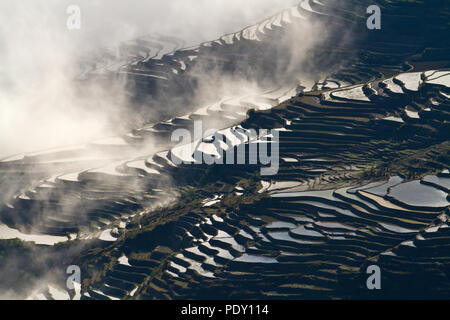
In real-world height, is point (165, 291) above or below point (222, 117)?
below

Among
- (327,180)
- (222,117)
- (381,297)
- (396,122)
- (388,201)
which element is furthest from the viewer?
(222,117)

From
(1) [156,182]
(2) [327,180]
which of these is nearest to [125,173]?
(1) [156,182]

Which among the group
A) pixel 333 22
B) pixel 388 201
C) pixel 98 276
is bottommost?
pixel 98 276

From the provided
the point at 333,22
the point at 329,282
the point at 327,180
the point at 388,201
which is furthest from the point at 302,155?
the point at 333,22

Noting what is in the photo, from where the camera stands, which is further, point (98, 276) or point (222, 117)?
point (222, 117)

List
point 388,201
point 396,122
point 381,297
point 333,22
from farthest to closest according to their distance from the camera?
point 333,22 < point 396,122 < point 388,201 < point 381,297

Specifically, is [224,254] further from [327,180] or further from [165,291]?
[327,180]

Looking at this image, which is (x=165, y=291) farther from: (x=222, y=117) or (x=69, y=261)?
(x=222, y=117)
